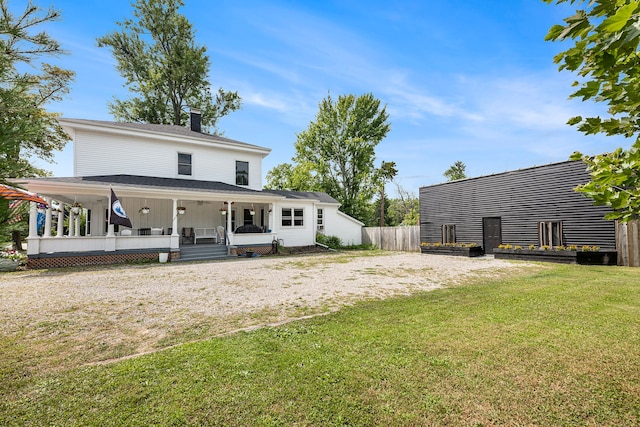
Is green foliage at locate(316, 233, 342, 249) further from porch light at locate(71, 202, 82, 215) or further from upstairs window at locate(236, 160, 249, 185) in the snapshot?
porch light at locate(71, 202, 82, 215)

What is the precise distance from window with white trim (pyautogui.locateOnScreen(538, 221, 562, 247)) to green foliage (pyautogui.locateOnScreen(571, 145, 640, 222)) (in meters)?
14.7

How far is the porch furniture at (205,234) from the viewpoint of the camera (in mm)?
15961

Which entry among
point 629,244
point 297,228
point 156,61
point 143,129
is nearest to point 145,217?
point 143,129

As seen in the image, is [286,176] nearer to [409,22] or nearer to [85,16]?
[85,16]

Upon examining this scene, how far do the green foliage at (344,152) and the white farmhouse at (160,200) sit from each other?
11497 mm

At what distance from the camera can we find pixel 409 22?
748 cm

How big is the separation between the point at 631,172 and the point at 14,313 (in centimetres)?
817

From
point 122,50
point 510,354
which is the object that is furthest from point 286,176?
point 510,354

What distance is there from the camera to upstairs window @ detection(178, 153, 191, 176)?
16203 mm

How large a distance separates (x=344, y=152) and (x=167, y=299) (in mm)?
27320

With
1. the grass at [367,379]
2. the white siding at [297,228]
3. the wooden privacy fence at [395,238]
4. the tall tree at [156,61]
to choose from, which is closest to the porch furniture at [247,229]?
the white siding at [297,228]

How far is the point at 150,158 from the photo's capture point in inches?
607

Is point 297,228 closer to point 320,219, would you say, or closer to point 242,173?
point 320,219

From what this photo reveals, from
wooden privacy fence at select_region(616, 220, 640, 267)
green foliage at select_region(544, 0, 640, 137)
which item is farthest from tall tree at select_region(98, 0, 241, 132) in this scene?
wooden privacy fence at select_region(616, 220, 640, 267)
